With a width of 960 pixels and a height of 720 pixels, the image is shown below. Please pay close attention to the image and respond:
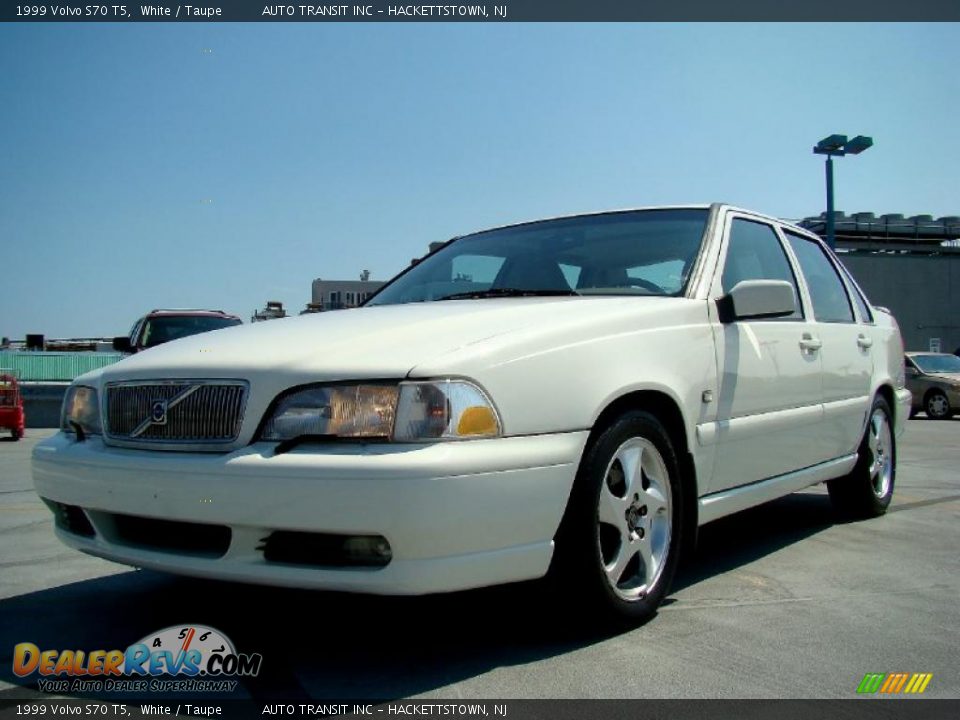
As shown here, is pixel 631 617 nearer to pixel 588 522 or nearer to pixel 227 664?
pixel 588 522

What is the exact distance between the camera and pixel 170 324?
1153cm

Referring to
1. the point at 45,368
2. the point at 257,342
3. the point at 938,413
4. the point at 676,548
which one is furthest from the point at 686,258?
the point at 45,368

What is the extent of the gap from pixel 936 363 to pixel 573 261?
1674 cm

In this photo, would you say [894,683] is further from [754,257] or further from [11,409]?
[11,409]

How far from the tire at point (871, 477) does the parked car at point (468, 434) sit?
127 cm

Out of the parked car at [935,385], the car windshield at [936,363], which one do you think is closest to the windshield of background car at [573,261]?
the parked car at [935,385]

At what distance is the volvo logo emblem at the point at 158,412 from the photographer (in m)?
2.78

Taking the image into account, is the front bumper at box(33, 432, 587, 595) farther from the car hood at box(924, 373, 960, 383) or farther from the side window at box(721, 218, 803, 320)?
the car hood at box(924, 373, 960, 383)

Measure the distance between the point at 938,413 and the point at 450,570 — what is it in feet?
56.0

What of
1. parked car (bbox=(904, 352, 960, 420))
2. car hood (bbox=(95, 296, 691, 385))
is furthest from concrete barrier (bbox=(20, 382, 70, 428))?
parked car (bbox=(904, 352, 960, 420))

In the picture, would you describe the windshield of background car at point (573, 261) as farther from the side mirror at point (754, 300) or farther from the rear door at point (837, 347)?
the rear door at point (837, 347)

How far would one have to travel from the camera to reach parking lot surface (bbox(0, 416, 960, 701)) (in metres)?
2.53

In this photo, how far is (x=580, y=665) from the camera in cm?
264

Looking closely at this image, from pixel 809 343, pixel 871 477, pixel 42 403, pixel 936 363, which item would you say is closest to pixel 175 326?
pixel 42 403
